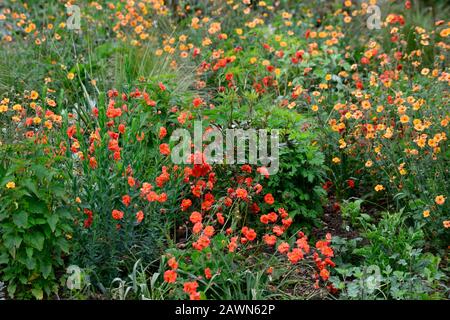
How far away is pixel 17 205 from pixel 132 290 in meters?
0.76

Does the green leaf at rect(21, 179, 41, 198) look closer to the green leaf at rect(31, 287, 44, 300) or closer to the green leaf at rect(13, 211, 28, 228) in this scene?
the green leaf at rect(13, 211, 28, 228)

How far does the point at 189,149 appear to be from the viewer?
4395 millimetres

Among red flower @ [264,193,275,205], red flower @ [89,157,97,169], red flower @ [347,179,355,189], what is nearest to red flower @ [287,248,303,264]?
red flower @ [264,193,275,205]

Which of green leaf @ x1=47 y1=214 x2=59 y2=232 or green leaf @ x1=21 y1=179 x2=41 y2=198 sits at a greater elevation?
green leaf @ x1=21 y1=179 x2=41 y2=198

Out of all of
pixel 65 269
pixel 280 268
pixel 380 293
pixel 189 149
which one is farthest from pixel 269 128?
pixel 65 269

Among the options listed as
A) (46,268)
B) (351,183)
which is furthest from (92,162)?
(351,183)

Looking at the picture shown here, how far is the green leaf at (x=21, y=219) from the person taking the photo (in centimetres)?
367

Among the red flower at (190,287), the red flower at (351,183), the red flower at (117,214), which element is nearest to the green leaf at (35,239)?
the red flower at (117,214)

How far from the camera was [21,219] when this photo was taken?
369 cm

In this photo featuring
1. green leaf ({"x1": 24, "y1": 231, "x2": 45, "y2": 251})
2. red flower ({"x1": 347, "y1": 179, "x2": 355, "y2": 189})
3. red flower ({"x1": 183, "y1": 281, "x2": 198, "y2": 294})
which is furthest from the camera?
red flower ({"x1": 347, "y1": 179, "x2": 355, "y2": 189})

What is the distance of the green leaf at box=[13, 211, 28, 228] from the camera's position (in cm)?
367

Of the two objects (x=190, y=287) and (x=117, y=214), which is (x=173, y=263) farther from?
(x=117, y=214)

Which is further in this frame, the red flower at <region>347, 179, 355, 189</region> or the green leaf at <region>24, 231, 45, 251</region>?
the red flower at <region>347, 179, 355, 189</region>
